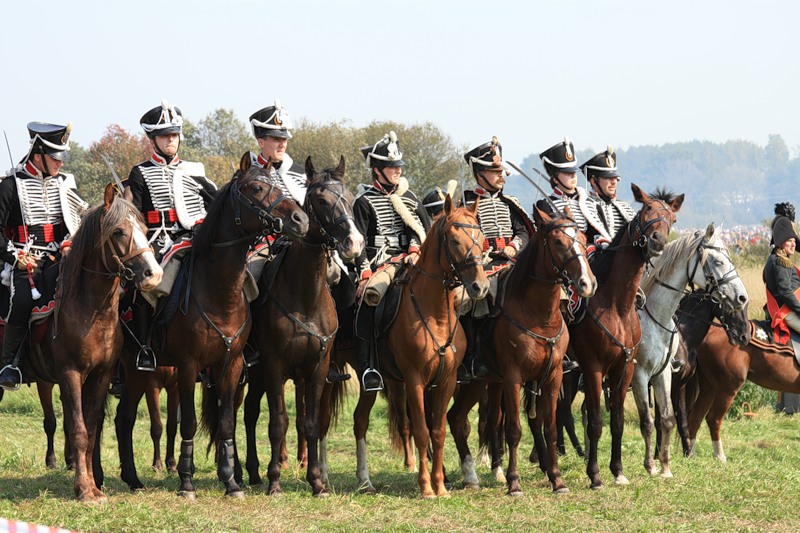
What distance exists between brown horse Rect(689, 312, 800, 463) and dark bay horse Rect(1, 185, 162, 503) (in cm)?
786

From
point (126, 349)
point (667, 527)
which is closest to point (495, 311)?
point (667, 527)

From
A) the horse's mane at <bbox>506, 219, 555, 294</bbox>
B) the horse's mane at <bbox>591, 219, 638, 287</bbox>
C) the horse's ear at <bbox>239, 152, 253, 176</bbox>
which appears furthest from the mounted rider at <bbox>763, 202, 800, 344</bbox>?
the horse's ear at <bbox>239, 152, 253, 176</bbox>

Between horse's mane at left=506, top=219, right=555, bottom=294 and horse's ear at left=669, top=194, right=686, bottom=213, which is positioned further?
horse's ear at left=669, top=194, right=686, bottom=213

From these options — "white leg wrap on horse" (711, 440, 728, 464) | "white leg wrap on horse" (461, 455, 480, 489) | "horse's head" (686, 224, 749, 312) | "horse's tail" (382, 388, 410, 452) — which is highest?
"horse's head" (686, 224, 749, 312)

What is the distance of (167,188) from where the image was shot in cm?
1070

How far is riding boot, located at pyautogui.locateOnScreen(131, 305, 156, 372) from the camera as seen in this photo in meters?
10.2

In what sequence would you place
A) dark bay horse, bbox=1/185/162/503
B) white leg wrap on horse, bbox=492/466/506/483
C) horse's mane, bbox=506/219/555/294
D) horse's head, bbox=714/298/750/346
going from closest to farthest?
1. dark bay horse, bbox=1/185/162/503
2. horse's mane, bbox=506/219/555/294
3. white leg wrap on horse, bbox=492/466/506/483
4. horse's head, bbox=714/298/750/346

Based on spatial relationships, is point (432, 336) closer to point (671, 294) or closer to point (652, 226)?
point (652, 226)

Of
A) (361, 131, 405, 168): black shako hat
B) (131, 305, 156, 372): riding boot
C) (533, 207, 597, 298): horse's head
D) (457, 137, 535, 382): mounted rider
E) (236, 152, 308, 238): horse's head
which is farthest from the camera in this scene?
(457, 137, 535, 382): mounted rider

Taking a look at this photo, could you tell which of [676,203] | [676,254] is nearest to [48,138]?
[676,203]

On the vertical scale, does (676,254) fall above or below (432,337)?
above

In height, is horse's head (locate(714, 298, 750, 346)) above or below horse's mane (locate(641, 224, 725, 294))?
below

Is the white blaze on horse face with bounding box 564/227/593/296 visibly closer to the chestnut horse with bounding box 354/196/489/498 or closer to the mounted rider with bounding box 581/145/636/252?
the chestnut horse with bounding box 354/196/489/498

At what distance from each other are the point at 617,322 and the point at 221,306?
4110 millimetres
